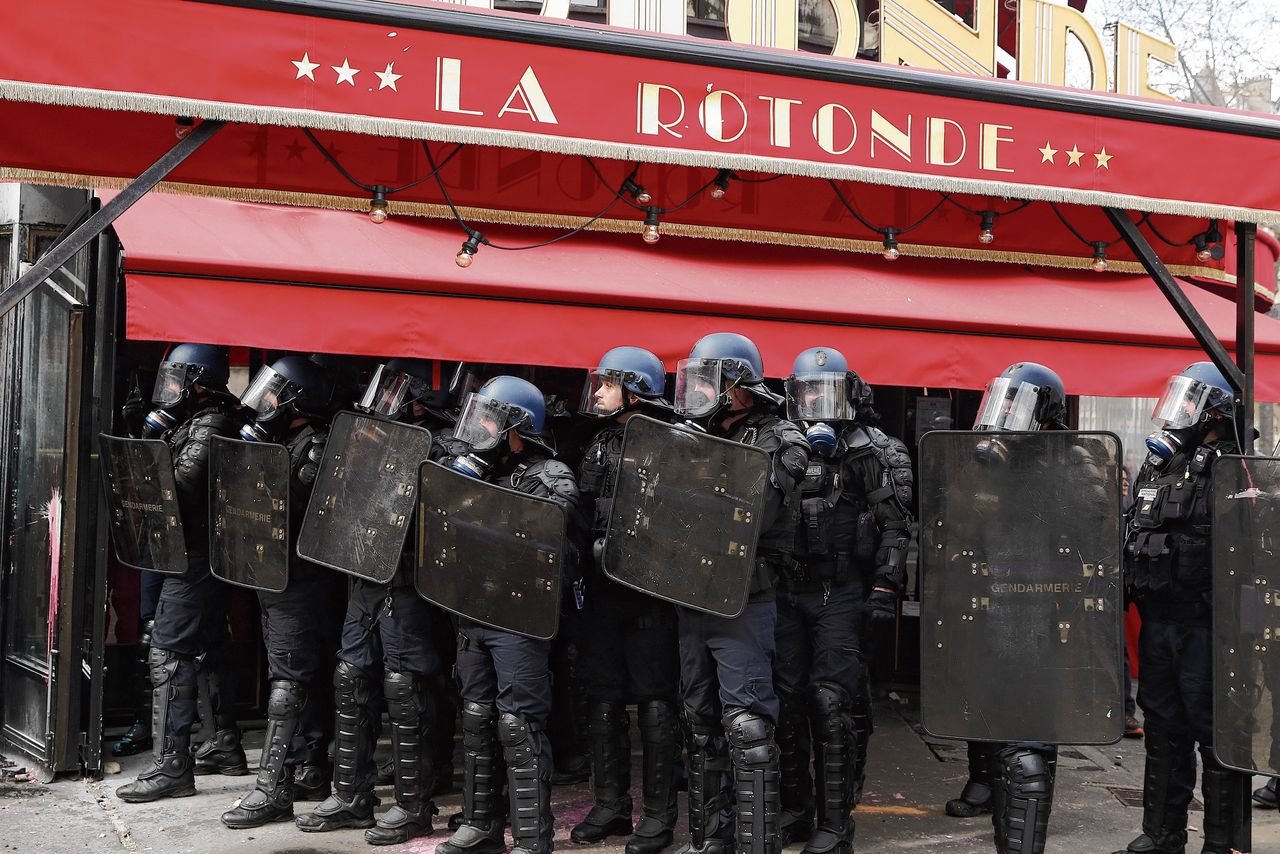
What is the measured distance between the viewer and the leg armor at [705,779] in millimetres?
4895

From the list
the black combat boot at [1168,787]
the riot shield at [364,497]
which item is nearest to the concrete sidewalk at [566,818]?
the black combat boot at [1168,787]

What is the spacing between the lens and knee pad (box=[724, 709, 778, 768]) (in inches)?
184

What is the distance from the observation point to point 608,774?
5406 mm

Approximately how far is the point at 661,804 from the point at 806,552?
1192 millimetres

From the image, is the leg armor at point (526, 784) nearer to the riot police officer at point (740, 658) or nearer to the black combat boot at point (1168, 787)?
the riot police officer at point (740, 658)

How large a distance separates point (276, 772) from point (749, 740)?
215 centimetres

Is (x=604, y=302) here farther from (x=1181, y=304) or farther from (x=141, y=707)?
(x=141, y=707)

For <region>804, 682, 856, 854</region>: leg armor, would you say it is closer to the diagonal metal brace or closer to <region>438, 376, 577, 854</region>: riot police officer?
<region>438, 376, 577, 854</region>: riot police officer

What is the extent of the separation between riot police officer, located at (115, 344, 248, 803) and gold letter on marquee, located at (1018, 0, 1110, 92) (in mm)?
6571

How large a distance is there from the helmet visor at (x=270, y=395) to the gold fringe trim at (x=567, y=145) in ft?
5.02

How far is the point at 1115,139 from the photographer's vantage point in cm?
509

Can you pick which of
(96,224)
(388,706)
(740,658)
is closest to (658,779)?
(740,658)

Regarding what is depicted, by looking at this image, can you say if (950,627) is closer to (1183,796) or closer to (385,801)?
(1183,796)

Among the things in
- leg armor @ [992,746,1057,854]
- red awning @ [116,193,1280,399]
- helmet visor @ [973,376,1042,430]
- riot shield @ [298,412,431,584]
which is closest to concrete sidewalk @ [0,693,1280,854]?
leg armor @ [992,746,1057,854]
